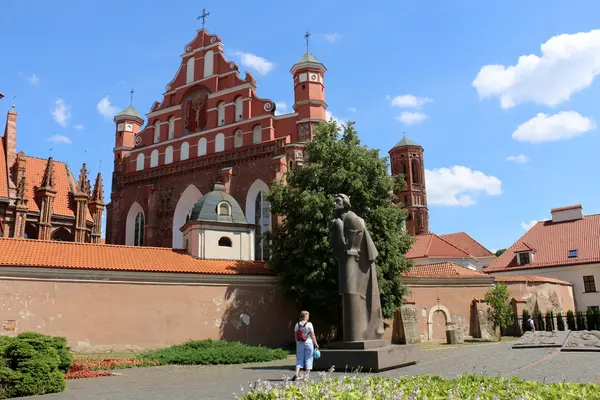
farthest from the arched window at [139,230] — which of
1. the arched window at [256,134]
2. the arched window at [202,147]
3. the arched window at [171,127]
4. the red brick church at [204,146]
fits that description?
the arched window at [256,134]

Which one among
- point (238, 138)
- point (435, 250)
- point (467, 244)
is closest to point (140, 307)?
point (238, 138)

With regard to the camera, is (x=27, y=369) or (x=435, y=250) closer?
(x=27, y=369)

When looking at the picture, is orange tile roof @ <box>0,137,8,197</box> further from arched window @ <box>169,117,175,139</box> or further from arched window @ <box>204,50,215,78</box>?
arched window @ <box>204,50,215,78</box>

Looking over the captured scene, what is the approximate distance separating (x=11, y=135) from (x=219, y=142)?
13628mm

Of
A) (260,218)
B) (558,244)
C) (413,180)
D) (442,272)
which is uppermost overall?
(413,180)

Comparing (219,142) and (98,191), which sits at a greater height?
(219,142)

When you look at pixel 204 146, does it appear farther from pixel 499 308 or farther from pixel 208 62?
pixel 499 308

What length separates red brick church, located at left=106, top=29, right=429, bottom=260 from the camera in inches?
1302

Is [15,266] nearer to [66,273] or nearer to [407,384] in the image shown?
[66,273]

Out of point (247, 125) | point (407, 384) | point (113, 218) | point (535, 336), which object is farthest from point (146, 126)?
point (407, 384)

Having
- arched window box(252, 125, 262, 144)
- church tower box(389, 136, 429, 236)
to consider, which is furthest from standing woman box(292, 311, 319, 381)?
church tower box(389, 136, 429, 236)

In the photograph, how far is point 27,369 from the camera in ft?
33.1

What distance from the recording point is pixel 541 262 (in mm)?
38812

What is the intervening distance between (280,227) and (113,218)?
20.4 meters
